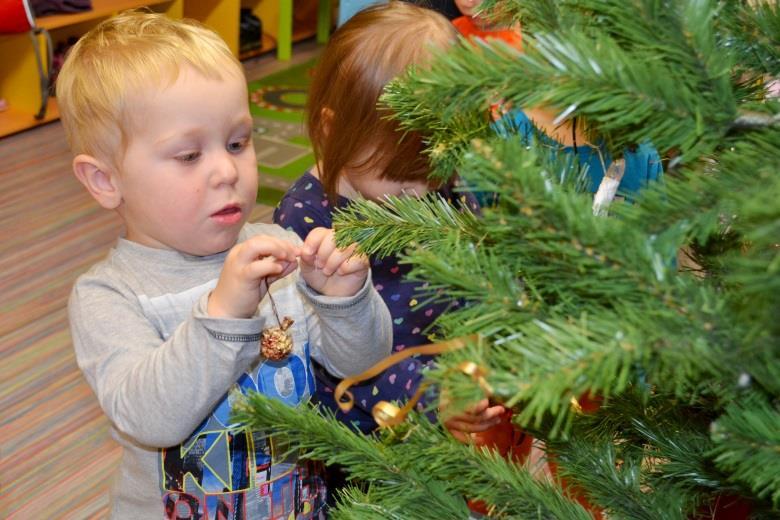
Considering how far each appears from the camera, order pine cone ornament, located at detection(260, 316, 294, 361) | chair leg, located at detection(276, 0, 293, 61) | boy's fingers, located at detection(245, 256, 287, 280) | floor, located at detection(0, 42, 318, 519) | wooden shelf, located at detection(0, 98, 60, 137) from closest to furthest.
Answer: boy's fingers, located at detection(245, 256, 287, 280), pine cone ornament, located at detection(260, 316, 294, 361), floor, located at detection(0, 42, 318, 519), wooden shelf, located at detection(0, 98, 60, 137), chair leg, located at detection(276, 0, 293, 61)

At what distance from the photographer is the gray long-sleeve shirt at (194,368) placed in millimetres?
824

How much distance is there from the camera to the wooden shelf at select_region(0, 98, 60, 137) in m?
3.13

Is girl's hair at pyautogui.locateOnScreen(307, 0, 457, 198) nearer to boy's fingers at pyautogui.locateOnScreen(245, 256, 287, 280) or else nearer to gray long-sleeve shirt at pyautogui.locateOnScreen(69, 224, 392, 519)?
gray long-sleeve shirt at pyautogui.locateOnScreen(69, 224, 392, 519)

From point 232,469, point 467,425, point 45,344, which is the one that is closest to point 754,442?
point 467,425

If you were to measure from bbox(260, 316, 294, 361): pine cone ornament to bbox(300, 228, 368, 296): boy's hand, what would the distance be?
0.21ft

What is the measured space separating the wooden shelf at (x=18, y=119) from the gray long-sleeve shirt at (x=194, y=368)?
2.40 metres

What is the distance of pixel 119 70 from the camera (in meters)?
0.93

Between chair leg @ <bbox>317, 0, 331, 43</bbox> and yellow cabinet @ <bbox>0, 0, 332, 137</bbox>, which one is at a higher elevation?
yellow cabinet @ <bbox>0, 0, 332, 137</bbox>

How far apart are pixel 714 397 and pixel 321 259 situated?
1.36 feet

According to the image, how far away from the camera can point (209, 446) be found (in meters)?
0.92

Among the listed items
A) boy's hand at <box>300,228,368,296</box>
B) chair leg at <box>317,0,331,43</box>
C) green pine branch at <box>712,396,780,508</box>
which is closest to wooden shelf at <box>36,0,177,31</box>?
chair leg at <box>317,0,331,43</box>

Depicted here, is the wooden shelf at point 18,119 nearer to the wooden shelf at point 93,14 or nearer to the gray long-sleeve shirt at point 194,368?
the wooden shelf at point 93,14

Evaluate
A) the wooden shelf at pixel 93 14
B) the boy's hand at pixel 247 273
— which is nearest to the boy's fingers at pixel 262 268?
the boy's hand at pixel 247 273

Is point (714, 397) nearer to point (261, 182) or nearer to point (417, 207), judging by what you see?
point (417, 207)
